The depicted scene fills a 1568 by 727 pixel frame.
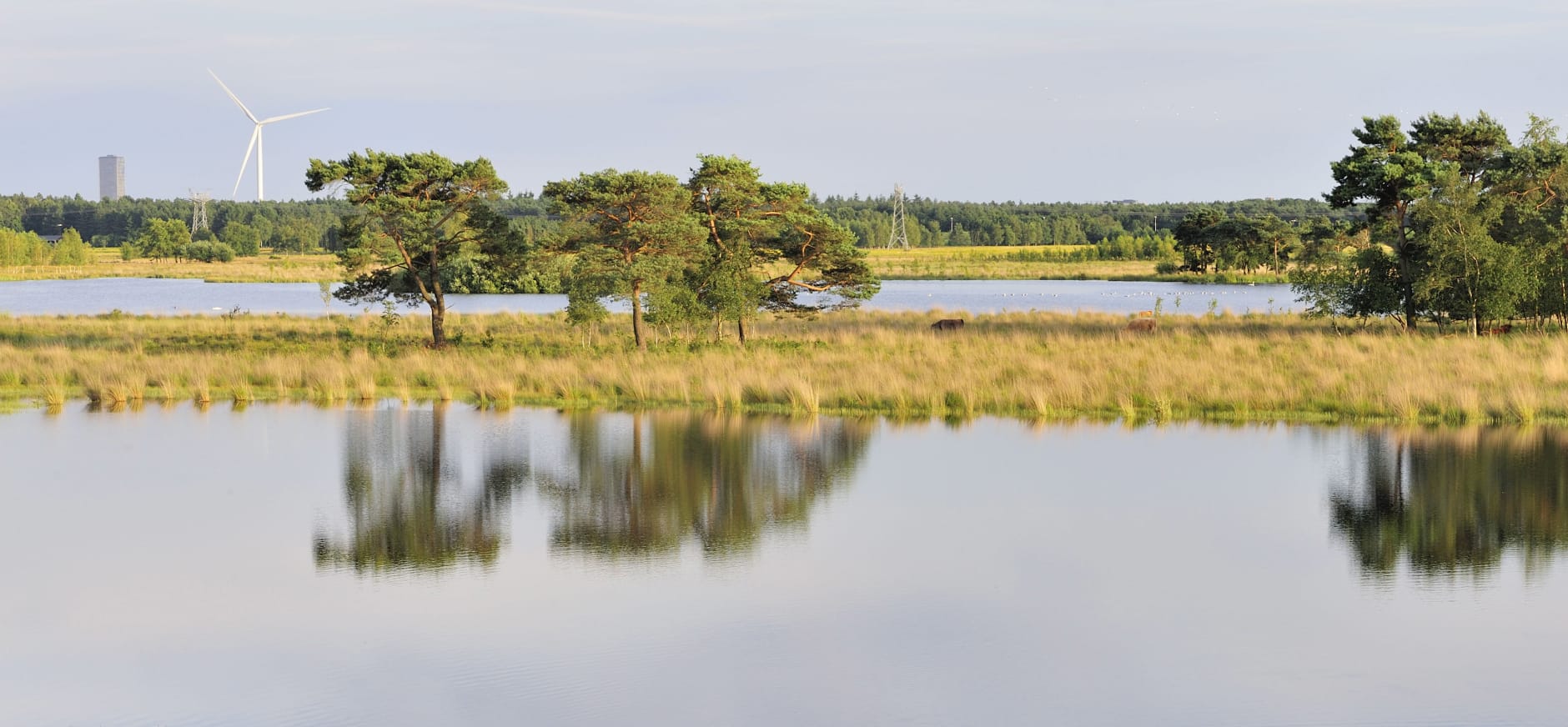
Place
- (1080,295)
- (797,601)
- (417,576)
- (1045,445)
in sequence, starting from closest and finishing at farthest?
(797,601)
(417,576)
(1045,445)
(1080,295)

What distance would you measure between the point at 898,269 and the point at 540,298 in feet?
150

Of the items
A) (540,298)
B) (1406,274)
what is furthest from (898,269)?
(1406,274)

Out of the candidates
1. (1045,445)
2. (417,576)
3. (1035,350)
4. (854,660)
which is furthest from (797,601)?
(1035,350)

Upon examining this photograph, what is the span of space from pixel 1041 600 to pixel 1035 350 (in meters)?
23.2

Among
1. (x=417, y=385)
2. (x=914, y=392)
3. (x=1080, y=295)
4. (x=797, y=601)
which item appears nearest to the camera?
(x=797, y=601)

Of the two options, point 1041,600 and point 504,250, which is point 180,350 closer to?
point 504,250

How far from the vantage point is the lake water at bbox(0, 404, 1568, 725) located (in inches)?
354

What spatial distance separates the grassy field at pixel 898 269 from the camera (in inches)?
4464

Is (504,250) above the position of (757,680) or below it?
above

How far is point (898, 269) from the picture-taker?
125m

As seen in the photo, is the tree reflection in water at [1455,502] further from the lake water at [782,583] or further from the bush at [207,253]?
the bush at [207,253]

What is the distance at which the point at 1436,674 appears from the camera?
938cm

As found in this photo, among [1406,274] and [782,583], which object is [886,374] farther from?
[1406,274]

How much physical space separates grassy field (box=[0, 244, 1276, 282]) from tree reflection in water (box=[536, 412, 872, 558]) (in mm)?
80152
